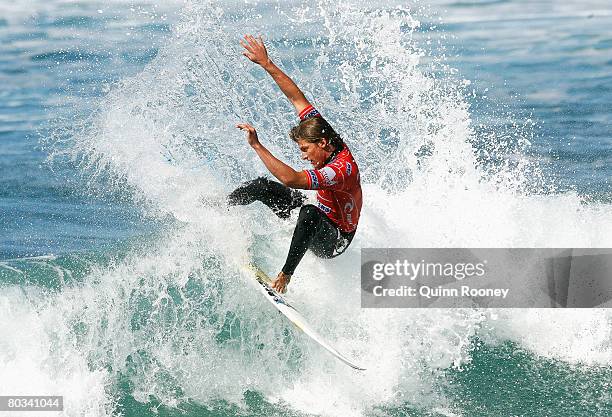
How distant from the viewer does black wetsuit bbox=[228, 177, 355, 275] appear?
7031mm

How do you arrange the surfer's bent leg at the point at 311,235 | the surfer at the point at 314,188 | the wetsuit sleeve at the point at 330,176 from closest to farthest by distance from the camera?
the wetsuit sleeve at the point at 330,176, the surfer at the point at 314,188, the surfer's bent leg at the point at 311,235

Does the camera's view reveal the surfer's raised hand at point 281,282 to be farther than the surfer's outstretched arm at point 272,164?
Yes

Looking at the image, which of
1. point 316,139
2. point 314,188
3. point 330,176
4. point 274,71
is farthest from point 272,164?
point 274,71

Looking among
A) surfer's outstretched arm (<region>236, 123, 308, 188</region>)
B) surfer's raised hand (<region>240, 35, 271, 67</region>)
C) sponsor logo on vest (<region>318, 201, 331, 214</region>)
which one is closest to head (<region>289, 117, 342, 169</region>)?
sponsor logo on vest (<region>318, 201, 331, 214</region>)

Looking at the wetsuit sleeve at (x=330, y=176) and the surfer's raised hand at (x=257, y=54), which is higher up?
the surfer's raised hand at (x=257, y=54)

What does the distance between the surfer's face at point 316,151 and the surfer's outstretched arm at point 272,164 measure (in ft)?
1.80

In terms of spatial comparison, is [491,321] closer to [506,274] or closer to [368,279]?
[506,274]

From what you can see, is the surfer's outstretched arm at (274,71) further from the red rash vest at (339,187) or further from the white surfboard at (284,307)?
the white surfboard at (284,307)

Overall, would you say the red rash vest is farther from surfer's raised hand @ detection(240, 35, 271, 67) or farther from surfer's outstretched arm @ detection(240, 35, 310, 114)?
surfer's raised hand @ detection(240, 35, 271, 67)

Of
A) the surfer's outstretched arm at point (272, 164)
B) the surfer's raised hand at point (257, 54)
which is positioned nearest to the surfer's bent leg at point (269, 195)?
the surfer's raised hand at point (257, 54)

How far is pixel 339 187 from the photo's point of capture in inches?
271

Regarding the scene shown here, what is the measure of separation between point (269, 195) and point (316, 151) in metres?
0.78

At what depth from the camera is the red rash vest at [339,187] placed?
6668 millimetres

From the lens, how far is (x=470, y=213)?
9.63m
